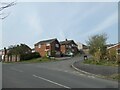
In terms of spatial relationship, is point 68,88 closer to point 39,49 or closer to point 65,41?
point 39,49

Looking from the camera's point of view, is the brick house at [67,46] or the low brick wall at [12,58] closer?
the low brick wall at [12,58]

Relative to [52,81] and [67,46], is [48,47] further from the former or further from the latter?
[52,81]

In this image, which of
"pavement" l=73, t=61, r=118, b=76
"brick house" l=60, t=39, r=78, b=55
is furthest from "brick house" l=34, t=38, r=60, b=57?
"pavement" l=73, t=61, r=118, b=76

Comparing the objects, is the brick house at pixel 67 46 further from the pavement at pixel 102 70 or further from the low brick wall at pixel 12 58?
the pavement at pixel 102 70

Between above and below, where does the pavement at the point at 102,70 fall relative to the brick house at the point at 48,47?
below

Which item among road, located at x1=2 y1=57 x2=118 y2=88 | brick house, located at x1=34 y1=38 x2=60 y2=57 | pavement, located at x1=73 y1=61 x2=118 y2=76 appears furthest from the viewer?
brick house, located at x1=34 y1=38 x2=60 y2=57

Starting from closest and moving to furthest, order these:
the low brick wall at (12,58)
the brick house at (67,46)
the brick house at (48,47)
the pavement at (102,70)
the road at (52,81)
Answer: the road at (52,81)
the pavement at (102,70)
the low brick wall at (12,58)
the brick house at (48,47)
the brick house at (67,46)

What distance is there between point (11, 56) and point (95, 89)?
239 ft

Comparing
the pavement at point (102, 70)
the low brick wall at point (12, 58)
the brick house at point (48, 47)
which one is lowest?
the low brick wall at point (12, 58)

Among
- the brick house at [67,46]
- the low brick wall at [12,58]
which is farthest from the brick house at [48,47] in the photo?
the low brick wall at [12,58]

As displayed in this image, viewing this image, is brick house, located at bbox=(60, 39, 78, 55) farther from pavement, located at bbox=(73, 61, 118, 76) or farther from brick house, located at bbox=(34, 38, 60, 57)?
pavement, located at bbox=(73, 61, 118, 76)

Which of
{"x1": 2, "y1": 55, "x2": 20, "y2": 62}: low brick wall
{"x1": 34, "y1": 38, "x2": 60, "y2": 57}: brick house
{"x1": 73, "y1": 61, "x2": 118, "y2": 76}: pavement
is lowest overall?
{"x1": 2, "y1": 55, "x2": 20, "y2": 62}: low brick wall

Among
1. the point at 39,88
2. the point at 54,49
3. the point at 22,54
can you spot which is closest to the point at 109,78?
the point at 39,88

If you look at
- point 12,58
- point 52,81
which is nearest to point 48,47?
point 12,58
